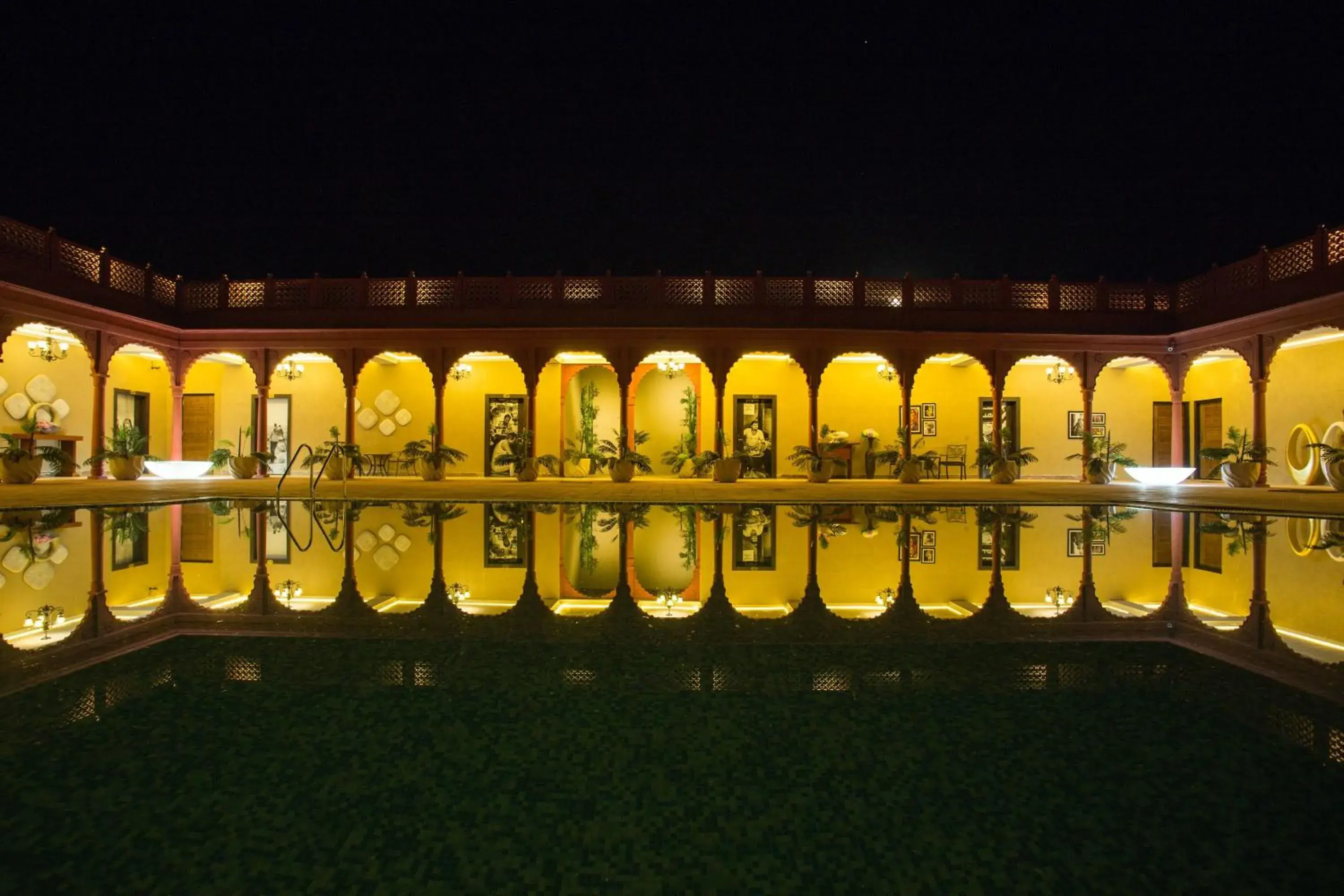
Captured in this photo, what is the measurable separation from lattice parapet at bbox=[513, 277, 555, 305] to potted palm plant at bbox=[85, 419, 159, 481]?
32.1 ft

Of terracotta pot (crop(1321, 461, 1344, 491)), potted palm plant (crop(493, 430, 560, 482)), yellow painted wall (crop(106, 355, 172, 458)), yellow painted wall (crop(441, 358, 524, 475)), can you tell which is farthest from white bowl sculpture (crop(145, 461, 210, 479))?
terracotta pot (crop(1321, 461, 1344, 491))

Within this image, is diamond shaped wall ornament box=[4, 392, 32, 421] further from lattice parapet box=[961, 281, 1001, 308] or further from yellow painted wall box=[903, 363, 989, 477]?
lattice parapet box=[961, 281, 1001, 308]

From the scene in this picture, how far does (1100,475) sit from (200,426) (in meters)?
25.3

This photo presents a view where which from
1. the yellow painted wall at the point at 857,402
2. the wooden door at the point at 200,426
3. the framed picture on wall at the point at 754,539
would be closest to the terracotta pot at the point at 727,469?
the yellow painted wall at the point at 857,402

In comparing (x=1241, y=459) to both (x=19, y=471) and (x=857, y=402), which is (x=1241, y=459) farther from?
(x=19, y=471)

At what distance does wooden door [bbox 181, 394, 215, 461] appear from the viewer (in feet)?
69.7

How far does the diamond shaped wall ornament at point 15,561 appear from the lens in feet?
16.5

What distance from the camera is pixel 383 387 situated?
67.2 feet

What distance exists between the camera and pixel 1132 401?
20703mm

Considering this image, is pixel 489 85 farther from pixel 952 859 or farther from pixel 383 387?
pixel 952 859

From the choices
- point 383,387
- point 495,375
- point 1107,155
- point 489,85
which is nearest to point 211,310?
point 383,387

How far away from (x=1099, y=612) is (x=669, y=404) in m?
16.4

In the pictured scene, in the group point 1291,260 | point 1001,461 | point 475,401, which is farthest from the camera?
point 475,401

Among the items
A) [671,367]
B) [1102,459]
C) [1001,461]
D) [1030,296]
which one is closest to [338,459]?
[671,367]
